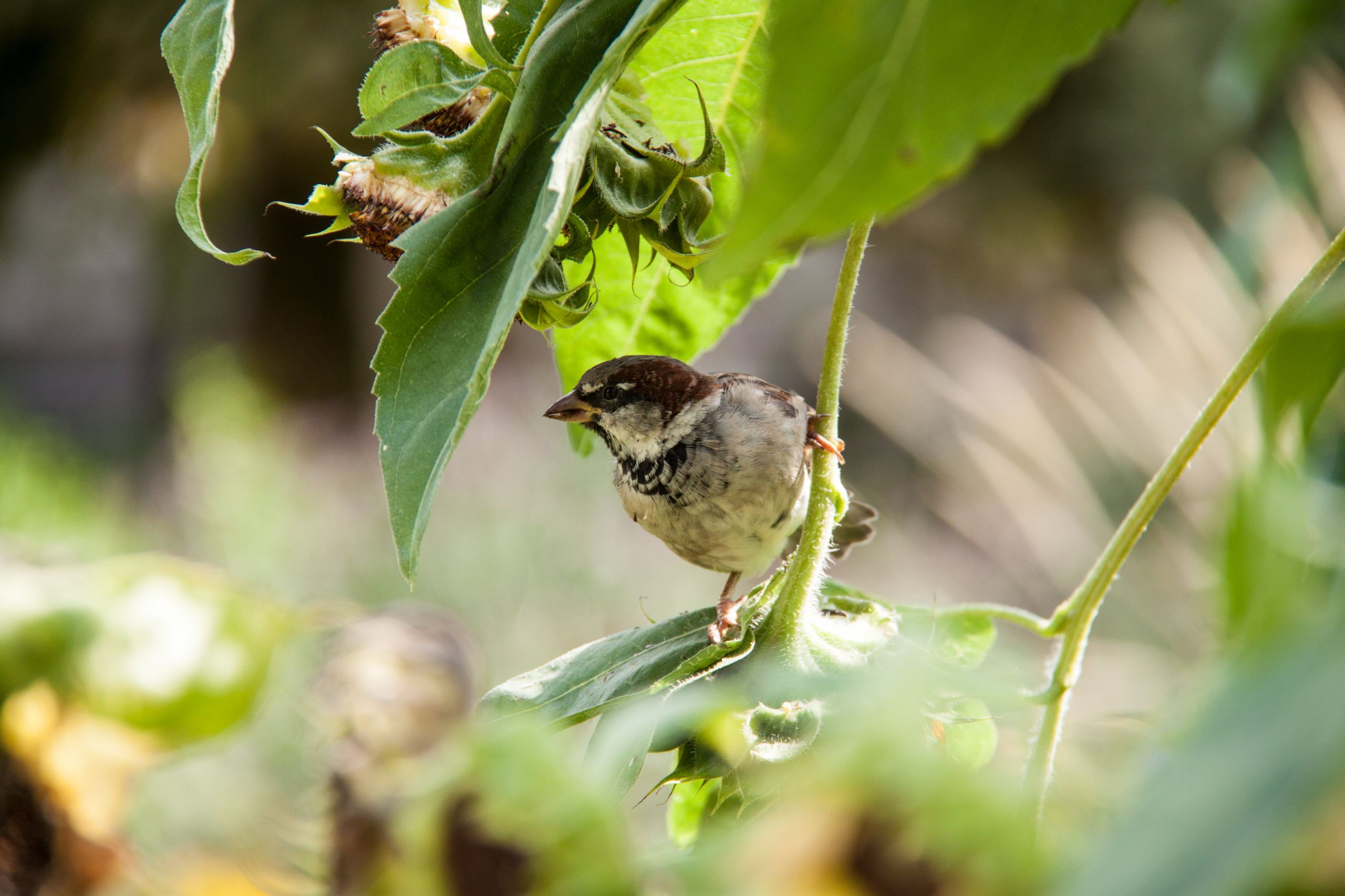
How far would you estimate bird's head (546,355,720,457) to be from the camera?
2.89 ft

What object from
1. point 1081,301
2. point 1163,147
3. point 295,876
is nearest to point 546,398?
point 1081,301

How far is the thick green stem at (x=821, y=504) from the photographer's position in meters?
0.47

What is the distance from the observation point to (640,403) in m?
1.06

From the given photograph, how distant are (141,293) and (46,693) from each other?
8.25 metres

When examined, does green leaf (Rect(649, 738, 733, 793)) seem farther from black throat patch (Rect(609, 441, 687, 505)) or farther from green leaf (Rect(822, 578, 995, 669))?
black throat patch (Rect(609, 441, 687, 505))

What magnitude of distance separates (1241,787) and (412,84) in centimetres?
42

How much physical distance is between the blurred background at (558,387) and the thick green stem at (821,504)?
0.22 feet

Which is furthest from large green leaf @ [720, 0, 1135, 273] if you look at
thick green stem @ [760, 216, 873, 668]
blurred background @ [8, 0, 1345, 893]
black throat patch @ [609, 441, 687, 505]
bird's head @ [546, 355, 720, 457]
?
black throat patch @ [609, 441, 687, 505]

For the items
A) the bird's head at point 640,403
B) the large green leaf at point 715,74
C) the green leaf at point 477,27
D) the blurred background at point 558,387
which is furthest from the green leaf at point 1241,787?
the bird's head at point 640,403

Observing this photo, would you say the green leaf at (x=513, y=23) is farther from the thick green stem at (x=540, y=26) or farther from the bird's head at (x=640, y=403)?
the bird's head at (x=640, y=403)

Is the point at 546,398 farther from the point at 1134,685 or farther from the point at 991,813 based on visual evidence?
the point at 991,813

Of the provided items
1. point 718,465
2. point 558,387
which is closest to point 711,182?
point 718,465

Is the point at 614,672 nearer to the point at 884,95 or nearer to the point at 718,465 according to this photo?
the point at 884,95

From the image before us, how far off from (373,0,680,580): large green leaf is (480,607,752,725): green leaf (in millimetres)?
133
